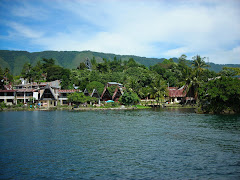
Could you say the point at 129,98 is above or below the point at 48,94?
below

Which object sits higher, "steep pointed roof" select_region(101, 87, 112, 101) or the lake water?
"steep pointed roof" select_region(101, 87, 112, 101)

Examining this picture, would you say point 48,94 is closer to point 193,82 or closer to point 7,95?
point 7,95

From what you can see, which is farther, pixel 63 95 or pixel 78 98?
pixel 63 95

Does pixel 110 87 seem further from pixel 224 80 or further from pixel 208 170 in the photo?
pixel 208 170

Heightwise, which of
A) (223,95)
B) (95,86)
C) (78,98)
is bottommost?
(78,98)

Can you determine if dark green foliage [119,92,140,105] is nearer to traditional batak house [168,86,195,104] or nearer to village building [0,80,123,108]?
village building [0,80,123,108]

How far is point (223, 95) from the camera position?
41.1m

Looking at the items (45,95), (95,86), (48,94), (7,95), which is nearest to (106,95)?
(95,86)

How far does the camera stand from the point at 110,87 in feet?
247

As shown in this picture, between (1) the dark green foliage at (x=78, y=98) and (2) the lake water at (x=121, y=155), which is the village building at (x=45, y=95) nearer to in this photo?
(1) the dark green foliage at (x=78, y=98)

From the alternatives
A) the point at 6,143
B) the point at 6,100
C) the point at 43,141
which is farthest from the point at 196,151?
the point at 6,100

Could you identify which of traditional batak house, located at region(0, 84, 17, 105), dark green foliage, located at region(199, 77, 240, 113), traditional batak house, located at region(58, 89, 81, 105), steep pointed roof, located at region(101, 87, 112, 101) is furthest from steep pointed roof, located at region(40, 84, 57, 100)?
dark green foliage, located at region(199, 77, 240, 113)

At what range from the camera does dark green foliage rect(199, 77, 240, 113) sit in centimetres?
4062

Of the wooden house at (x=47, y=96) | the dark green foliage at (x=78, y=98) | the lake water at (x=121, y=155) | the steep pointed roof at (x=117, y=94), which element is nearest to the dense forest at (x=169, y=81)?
the steep pointed roof at (x=117, y=94)
